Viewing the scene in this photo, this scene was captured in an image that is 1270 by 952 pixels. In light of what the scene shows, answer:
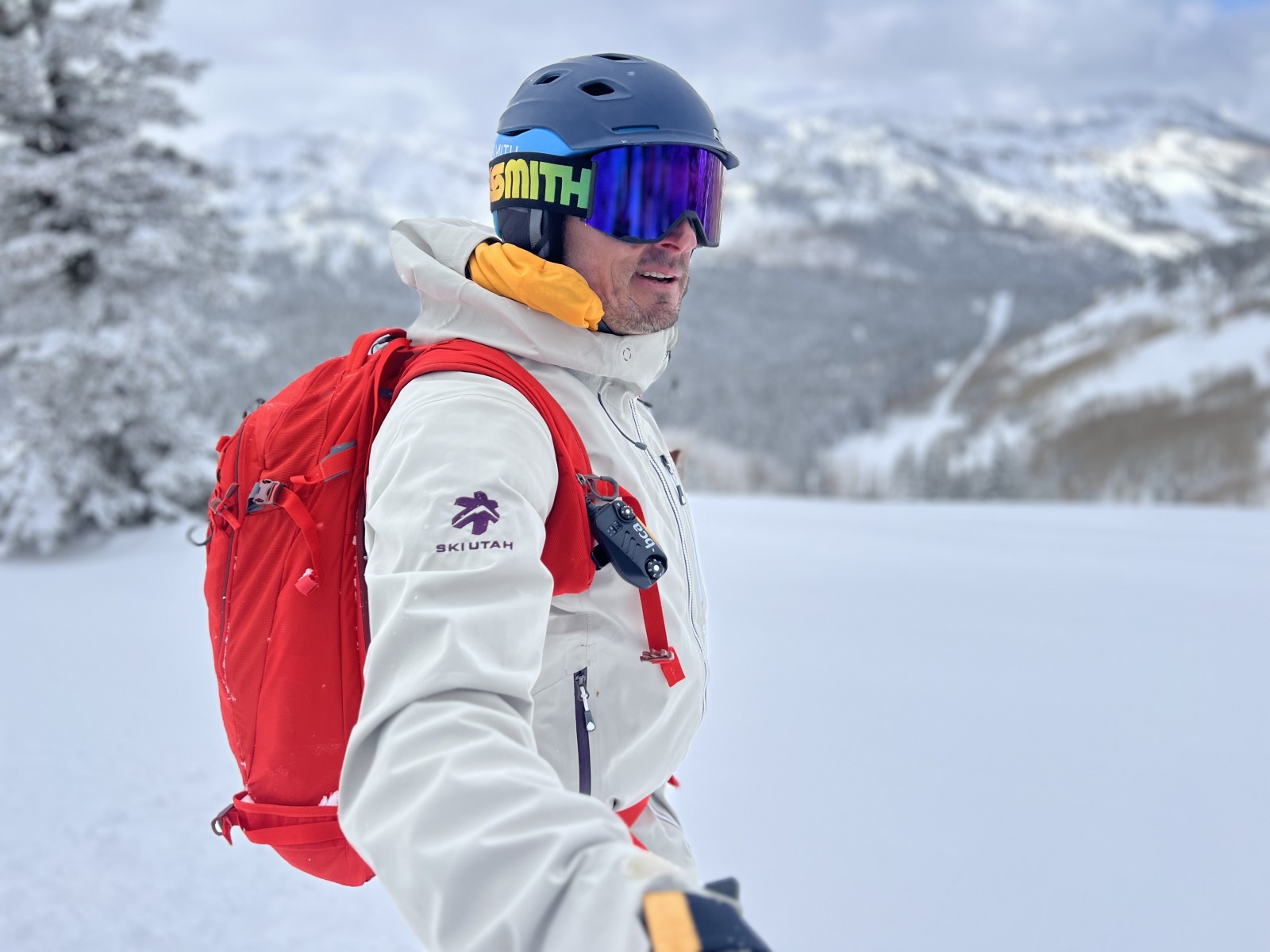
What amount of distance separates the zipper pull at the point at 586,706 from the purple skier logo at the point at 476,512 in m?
0.40

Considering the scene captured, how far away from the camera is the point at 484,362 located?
134cm

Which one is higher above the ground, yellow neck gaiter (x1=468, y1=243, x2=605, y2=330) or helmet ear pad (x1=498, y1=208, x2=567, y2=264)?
helmet ear pad (x1=498, y1=208, x2=567, y2=264)

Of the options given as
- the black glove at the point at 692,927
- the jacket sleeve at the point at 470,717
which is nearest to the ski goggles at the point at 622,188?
the jacket sleeve at the point at 470,717

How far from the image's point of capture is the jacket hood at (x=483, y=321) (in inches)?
58.1

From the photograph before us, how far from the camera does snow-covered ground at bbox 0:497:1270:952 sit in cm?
333

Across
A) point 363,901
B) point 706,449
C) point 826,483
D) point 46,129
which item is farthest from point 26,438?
point 706,449

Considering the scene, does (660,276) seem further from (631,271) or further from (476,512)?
(476,512)

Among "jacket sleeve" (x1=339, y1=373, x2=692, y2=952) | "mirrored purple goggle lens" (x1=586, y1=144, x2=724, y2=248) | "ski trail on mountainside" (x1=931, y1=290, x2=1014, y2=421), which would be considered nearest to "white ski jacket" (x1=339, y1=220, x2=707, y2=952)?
"jacket sleeve" (x1=339, y1=373, x2=692, y2=952)

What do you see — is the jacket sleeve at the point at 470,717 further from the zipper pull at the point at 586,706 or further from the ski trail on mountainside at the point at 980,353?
the ski trail on mountainside at the point at 980,353

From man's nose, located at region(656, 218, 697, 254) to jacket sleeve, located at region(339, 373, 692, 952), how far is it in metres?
0.59

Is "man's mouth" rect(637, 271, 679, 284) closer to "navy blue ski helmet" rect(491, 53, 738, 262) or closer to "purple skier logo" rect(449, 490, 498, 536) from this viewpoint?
"navy blue ski helmet" rect(491, 53, 738, 262)

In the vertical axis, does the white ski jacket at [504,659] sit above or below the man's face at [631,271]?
below

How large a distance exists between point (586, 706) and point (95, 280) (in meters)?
11.7

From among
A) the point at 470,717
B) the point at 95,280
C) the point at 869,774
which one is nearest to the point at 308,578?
the point at 470,717
